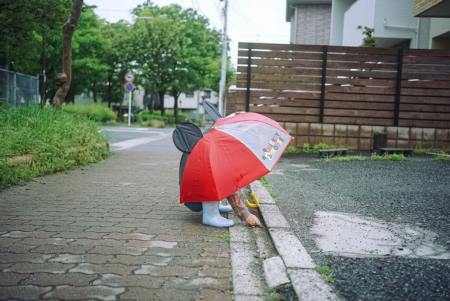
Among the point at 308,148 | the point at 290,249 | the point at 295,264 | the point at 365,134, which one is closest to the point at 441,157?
the point at 365,134

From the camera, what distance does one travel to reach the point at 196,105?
214 feet

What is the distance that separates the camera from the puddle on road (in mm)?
3463

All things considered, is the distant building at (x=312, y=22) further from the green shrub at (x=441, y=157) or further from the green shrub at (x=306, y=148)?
the green shrub at (x=441, y=157)

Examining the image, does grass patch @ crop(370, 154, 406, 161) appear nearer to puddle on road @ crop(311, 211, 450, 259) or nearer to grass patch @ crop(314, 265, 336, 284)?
puddle on road @ crop(311, 211, 450, 259)

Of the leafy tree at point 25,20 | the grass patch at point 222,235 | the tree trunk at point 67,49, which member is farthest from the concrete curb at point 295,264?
the leafy tree at point 25,20

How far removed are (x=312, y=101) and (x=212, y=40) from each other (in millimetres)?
35270

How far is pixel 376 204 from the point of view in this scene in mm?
5312

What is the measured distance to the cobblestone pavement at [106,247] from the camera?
2.73 m

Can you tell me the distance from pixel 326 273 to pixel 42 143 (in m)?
5.94

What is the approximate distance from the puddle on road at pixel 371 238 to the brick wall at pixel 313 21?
23.0 m

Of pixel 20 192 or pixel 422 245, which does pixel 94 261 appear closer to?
pixel 422 245

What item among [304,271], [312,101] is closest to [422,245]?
[304,271]

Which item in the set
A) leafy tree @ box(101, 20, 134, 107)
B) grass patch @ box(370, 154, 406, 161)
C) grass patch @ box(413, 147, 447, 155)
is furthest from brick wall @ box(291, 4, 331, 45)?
grass patch @ box(370, 154, 406, 161)

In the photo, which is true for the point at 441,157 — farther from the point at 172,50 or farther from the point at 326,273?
the point at 172,50
